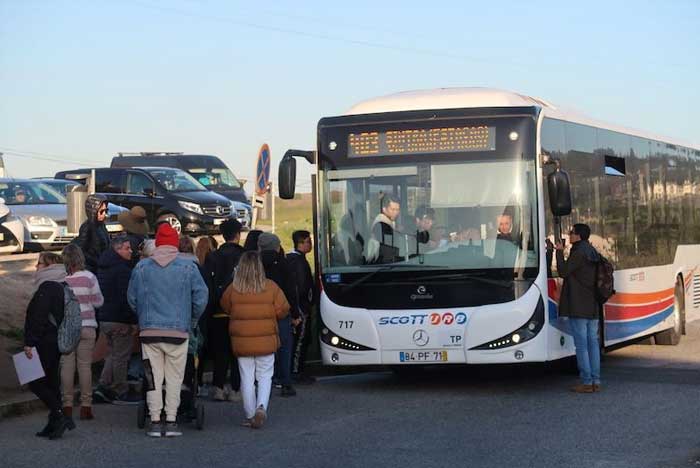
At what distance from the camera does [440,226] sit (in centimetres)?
1465

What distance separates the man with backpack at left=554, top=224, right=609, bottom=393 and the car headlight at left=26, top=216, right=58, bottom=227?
50.7 ft

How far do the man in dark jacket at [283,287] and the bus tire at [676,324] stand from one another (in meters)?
8.59

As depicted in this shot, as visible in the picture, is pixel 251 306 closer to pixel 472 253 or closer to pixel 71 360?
pixel 71 360

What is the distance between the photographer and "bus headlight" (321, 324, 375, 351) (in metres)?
14.7

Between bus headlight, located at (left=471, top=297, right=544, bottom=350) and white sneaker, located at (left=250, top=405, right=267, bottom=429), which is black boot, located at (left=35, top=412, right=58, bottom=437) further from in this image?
bus headlight, located at (left=471, top=297, right=544, bottom=350)

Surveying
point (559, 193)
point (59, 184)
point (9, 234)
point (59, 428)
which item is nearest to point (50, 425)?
point (59, 428)

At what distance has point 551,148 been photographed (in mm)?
15242

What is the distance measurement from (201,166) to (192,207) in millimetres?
8298

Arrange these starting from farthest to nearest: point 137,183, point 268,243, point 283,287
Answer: point 137,183
point 283,287
point 268,243

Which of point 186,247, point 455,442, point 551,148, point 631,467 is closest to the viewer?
point 631,467

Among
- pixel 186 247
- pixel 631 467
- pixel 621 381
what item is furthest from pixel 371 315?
pixel 631 467

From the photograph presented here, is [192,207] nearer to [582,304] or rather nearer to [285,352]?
[285,352]

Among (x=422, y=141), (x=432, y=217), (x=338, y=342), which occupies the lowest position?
(x=338, y=342)

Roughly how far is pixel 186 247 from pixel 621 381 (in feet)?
18.2
